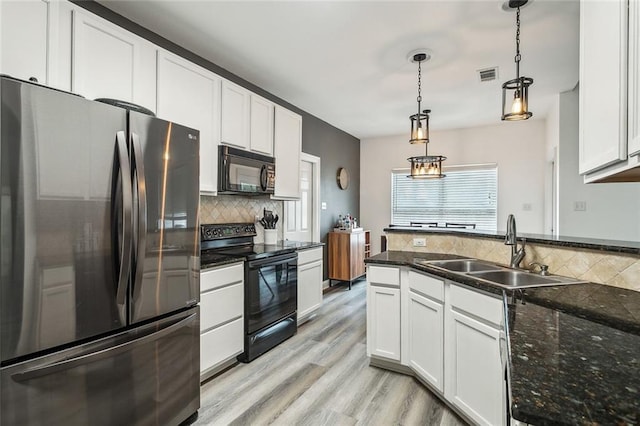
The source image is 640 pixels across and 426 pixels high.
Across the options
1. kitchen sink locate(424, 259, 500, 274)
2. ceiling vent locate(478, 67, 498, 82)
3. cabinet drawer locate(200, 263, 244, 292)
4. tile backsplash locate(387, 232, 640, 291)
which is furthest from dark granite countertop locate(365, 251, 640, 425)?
ceiling vent locate(478, 67, 498, 82)

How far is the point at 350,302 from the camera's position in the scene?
4559 millimetres

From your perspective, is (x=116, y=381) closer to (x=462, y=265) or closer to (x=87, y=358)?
(x=87, y=358)

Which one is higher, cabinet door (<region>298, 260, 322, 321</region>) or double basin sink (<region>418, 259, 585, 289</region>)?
double basin sink (<region>418, 259, 585, 289</region>)

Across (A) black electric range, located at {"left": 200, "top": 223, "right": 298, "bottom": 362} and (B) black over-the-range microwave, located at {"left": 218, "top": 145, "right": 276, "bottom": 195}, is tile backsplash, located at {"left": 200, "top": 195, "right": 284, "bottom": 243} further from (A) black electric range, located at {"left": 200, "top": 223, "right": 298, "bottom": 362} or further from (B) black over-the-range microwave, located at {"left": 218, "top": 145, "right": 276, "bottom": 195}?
(B) black over-the-range microwave, located at {"left": 218, "top": 145, "right": 276, "bottom": 195}

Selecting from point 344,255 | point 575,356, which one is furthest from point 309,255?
point 575,356

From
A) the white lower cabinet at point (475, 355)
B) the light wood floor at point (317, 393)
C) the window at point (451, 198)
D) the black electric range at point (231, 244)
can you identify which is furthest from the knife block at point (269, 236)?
the window at point (451, 198)

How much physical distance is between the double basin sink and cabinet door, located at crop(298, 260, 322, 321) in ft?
5.05

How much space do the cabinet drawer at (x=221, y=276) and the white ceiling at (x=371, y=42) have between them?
6.25 feet

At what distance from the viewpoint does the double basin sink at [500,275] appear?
5.92 ft

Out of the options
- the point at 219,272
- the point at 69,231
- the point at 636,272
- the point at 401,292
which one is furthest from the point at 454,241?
the point at 69,231

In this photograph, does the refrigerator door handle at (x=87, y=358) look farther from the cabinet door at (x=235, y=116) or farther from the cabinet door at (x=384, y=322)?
the cabinet door at (x=235, y=116)

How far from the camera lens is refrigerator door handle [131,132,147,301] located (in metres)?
1.64

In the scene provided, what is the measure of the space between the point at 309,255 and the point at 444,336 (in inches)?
76.2

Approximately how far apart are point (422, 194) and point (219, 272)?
4.63 meters
